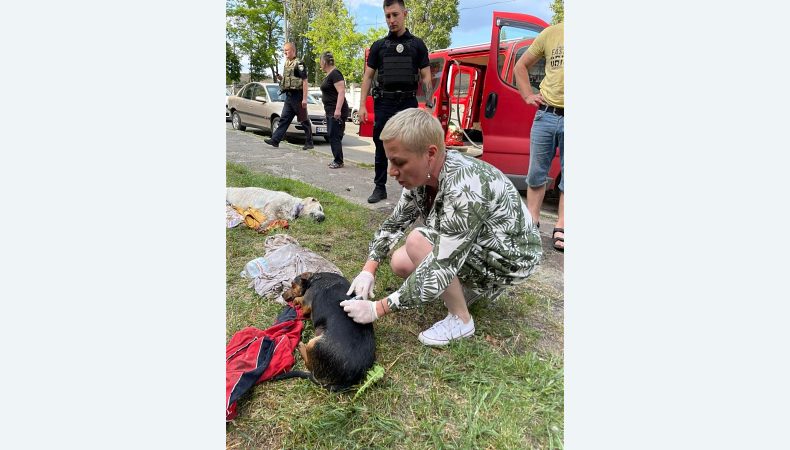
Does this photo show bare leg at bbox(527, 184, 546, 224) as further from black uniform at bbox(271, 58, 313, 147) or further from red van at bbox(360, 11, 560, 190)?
black uniform at bbox(271, 58, 313, 147)

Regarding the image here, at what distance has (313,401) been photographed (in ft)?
5.35

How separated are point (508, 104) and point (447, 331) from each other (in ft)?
10.3

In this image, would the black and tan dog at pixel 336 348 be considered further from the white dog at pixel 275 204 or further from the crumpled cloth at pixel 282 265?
the white dog at pixel 275 204

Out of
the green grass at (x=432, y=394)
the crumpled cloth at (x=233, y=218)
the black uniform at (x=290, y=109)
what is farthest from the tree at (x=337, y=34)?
the green grass at (x=432, y=394)

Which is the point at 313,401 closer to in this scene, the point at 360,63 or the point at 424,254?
the point at 424,254

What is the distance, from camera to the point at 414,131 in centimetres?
160

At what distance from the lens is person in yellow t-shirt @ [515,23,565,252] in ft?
10.1

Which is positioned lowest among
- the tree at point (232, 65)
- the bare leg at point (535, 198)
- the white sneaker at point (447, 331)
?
the white sneaker at point (447, 331)

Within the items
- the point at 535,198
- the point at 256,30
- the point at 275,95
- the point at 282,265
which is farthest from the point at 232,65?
the point at 275,95

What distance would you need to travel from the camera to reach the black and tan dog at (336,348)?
1.65 meters

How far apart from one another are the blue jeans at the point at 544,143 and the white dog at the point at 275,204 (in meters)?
1.87

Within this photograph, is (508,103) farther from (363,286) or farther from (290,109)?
(290,109)

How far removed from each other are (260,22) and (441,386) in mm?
1774

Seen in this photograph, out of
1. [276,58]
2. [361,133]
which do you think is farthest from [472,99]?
[276,58]
